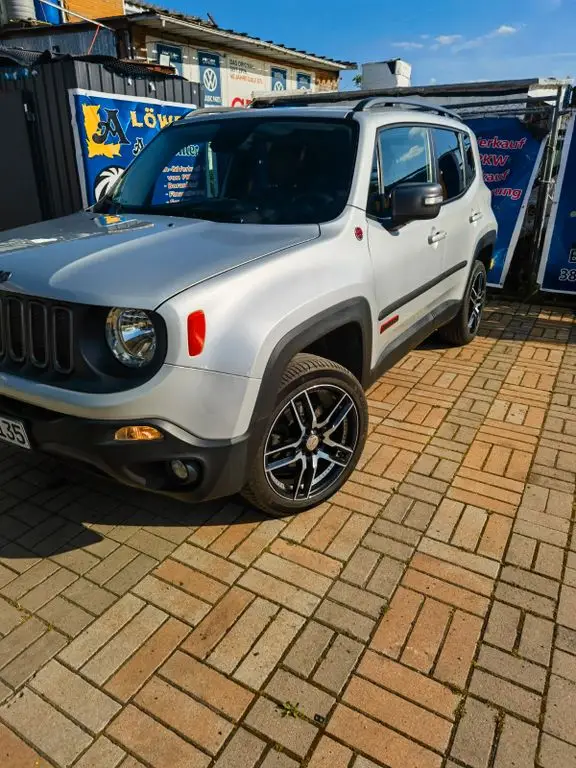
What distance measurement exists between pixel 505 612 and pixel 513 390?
253 centimetres

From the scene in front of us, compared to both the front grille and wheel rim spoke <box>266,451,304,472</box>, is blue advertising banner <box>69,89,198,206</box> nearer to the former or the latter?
the front grille

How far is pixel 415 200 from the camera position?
298cm

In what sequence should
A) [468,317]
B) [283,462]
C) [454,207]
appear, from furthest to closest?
[468,317] < [454,207] < [283,462]

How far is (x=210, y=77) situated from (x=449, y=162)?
1268 cm

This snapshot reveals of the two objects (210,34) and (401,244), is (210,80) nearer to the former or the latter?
(210,34)

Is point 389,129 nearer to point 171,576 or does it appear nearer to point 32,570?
point 171,576

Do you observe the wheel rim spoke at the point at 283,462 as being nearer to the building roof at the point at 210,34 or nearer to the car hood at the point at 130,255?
the car hood at the point at 130,255

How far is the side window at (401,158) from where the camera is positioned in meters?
3.26

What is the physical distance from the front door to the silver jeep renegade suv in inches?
0.7

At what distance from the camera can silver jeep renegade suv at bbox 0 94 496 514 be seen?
2.12 m

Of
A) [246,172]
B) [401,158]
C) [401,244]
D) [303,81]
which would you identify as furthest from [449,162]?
[303,81]

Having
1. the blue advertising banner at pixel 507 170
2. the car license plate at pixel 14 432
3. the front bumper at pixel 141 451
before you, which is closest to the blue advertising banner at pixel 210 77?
the blue advertising banner at pixel 507 170

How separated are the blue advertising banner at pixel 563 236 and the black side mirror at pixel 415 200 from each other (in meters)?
4.46

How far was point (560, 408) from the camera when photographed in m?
4.19
